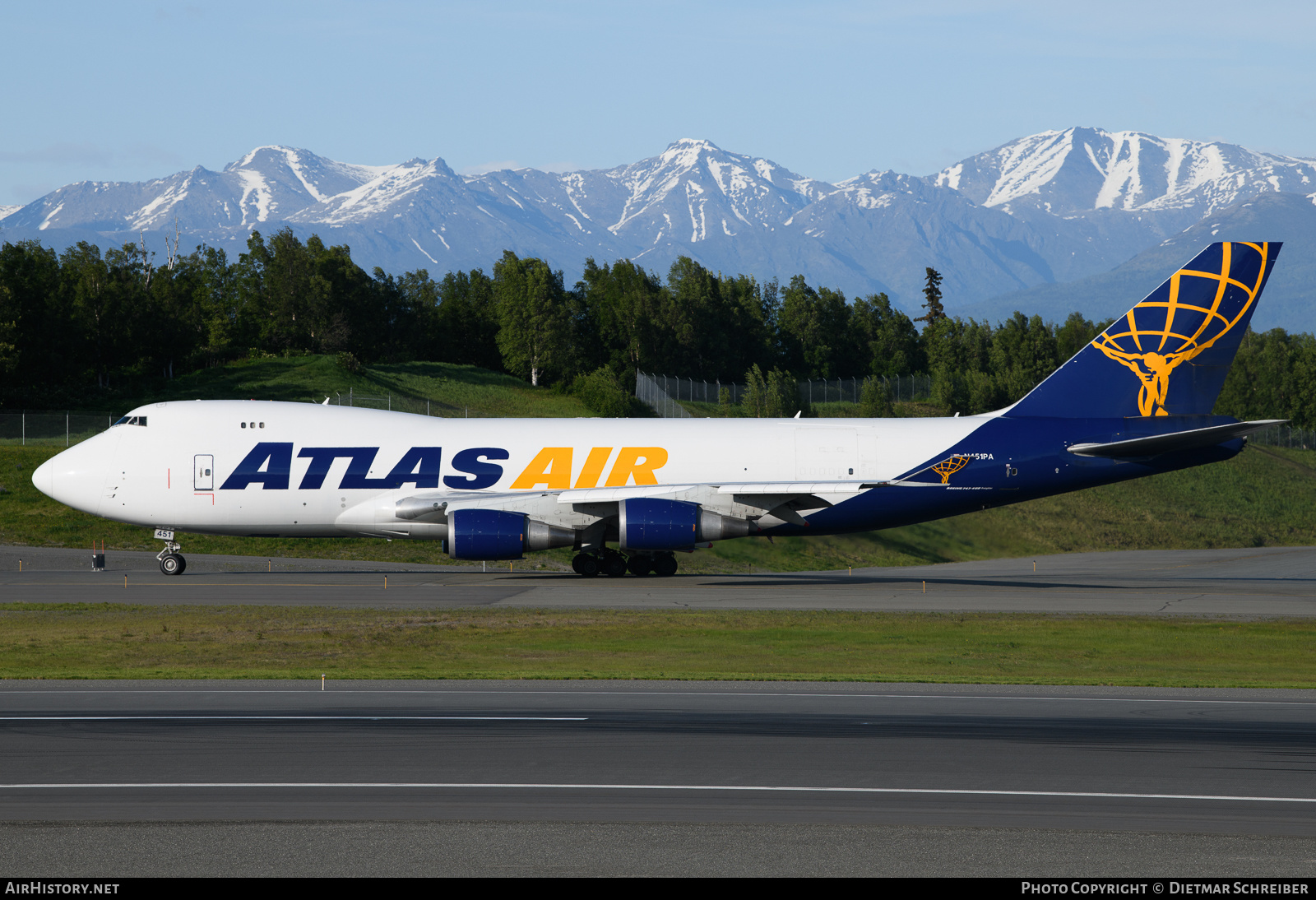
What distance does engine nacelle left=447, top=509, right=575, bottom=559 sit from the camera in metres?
33.6

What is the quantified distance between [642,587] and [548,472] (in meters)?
4.68

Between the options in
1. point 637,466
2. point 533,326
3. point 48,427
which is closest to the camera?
point 637,466

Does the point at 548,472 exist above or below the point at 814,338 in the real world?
below

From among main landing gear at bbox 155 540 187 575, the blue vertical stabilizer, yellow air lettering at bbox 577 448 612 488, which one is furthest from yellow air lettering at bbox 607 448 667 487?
main landing gear at bbox 155 540 187 575

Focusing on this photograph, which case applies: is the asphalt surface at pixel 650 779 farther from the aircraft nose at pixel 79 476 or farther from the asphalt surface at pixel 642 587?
the aircraft nose at pixel 79 476

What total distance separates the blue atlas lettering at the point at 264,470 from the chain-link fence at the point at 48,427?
3191 centimetres

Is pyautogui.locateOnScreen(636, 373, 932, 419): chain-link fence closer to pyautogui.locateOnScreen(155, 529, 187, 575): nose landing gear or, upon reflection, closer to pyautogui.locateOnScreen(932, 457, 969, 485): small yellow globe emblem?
pyautogui.locateOnScreen(932, 457, 969, 485): small yellow globe emblem

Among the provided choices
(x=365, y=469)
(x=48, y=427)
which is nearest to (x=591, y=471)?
(x=365, y=469)

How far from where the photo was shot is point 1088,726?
1513 centimetres

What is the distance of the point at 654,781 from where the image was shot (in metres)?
11.9

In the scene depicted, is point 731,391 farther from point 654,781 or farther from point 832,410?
point 654,781

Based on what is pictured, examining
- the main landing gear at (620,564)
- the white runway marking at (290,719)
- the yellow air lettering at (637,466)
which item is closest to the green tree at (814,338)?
the main landing gear at (620,564)
